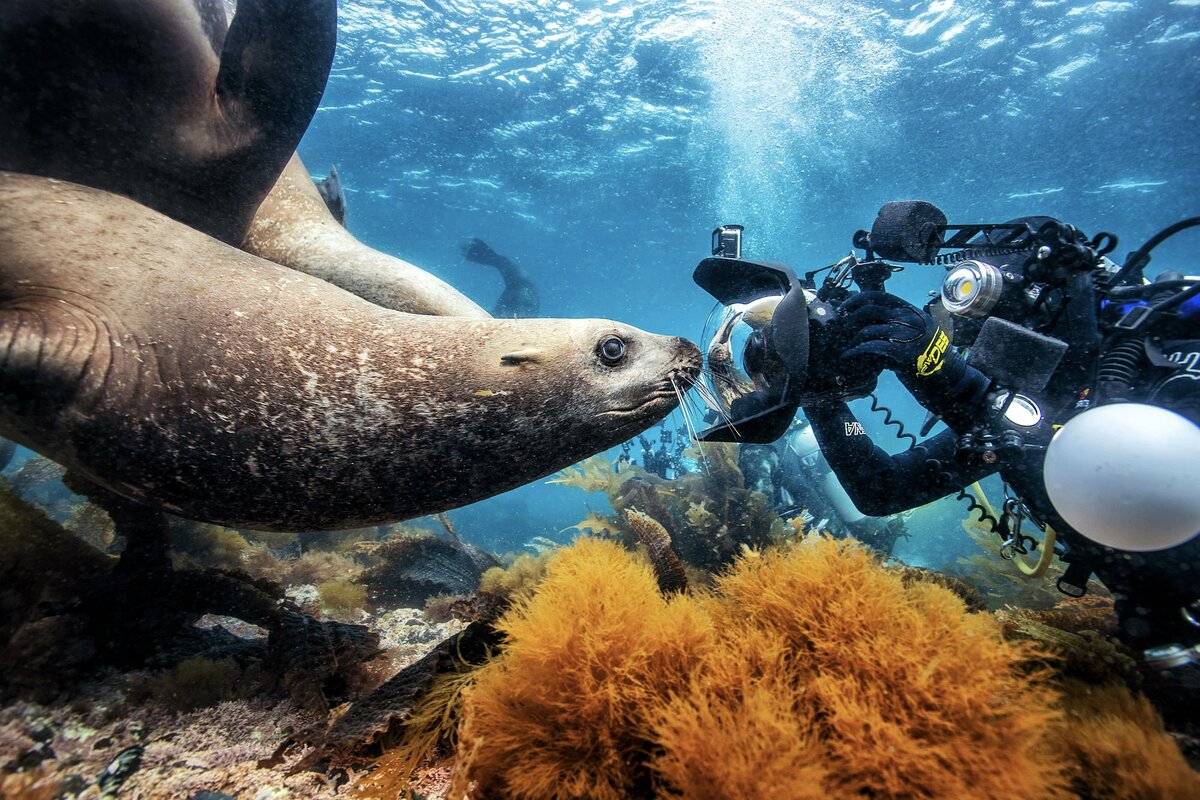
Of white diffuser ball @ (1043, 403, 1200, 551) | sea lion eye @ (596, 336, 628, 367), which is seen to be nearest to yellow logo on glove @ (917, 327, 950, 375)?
white diffuser ball @ (1043, 403, 1200, 551)

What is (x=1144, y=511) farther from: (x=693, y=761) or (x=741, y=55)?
(x=741, y=55)

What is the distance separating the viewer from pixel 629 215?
31.3 metres

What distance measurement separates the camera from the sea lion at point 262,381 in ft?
6.74

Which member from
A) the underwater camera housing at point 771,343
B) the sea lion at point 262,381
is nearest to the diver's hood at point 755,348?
the underwater camera housing at point 771,343

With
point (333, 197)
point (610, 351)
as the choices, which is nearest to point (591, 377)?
point (610, 351)

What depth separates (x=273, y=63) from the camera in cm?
278

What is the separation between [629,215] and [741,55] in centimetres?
1318

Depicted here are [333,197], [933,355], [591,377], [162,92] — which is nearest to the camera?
[591,377]

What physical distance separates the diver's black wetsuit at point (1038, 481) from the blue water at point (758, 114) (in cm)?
1660

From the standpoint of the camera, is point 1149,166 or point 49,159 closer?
point 49,159

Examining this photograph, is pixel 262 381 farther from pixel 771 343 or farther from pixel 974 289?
pixel 974 289

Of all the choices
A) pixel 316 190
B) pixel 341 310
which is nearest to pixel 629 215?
pixel 316 190

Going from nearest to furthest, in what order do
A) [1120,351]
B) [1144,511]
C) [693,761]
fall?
[693,761], [1144,511], [1120,351]

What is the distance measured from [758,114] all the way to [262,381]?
24.7m
